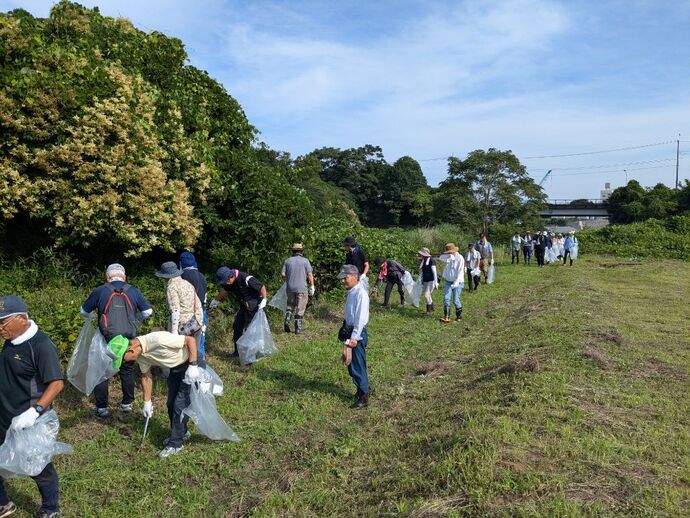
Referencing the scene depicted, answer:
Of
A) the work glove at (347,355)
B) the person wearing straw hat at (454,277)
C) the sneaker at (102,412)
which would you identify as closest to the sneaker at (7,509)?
the sneaker at (102,412)

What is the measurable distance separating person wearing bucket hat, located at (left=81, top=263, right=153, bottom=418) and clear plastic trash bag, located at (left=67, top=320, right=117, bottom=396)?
15 cm

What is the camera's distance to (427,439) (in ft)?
15.0

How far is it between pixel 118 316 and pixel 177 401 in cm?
131

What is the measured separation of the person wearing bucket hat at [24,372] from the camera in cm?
332

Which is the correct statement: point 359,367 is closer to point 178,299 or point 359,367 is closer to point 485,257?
point 178,299

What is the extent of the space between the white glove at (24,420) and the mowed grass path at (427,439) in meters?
0.97

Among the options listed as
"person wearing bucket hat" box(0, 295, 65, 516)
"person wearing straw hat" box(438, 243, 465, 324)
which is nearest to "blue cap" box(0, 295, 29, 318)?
"person wearing bucket hat" box(0, 295, 65, 516)

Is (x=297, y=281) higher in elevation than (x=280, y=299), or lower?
higher

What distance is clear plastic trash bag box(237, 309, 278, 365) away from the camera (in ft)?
23.3

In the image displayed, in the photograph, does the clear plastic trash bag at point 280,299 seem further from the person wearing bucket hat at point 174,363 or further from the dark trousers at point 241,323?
the person wearing bucket hat at point 174,363

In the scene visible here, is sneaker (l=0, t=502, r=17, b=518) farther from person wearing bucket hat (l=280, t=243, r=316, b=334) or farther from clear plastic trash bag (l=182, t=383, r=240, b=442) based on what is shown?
person wearing bucket hat (l=280, t=243, r=316, b=334)

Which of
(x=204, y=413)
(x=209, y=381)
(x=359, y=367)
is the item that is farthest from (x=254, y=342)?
(x=204, y=413)

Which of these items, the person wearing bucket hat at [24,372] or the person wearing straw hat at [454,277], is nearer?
the person wearing bucket hat at [24,372]

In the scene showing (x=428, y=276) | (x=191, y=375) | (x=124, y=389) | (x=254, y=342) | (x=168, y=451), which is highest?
(x=428, y=276)
